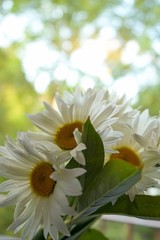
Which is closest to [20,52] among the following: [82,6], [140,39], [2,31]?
[2,31]

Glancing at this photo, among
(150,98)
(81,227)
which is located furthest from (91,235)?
(150,98)

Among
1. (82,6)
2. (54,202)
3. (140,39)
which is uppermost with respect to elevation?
(82,6)

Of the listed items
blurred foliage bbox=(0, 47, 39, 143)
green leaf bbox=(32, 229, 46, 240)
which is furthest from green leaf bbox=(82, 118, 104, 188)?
blurred foliage bbox=(0, 47, 39, 143)

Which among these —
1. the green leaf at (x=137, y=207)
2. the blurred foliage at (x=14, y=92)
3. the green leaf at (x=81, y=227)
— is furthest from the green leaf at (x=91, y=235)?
the blurred foliage at (x=14, y=92)

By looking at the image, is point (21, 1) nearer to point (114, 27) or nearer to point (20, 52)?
point (20, 52)

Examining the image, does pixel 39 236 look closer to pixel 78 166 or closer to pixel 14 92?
pixel 78 166

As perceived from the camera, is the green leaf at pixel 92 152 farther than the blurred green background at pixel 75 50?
No

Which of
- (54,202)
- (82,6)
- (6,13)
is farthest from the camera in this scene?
(82,6)

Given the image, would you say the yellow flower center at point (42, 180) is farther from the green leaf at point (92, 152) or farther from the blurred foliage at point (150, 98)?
the blurred foliage at point (150, 98)
